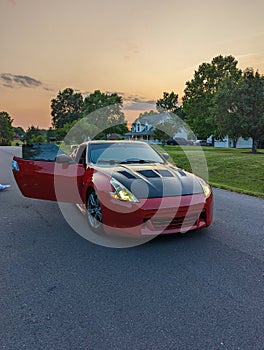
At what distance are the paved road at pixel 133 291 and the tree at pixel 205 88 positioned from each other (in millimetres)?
35740

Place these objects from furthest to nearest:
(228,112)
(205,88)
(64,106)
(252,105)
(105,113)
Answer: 1. (64,106)
2. (105,113)
3. (205,88)
4. (228,112)
5. (252,105)

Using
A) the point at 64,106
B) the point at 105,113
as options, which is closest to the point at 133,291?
the point at 105,113

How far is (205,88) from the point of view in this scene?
129 ft

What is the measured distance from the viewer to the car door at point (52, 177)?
183 inches

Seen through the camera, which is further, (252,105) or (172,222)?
(252,105)

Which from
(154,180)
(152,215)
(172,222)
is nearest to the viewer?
(152,215)

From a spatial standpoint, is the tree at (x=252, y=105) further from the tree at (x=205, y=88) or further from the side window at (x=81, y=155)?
the side window at (x=81, y=155)

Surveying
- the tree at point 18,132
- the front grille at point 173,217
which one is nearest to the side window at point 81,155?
the front grille at point 173,217

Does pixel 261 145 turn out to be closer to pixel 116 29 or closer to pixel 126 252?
pixel 116 29

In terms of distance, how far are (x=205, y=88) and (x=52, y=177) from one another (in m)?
38.7

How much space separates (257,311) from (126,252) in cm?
167

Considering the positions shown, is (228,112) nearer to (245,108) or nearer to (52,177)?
(245,108)

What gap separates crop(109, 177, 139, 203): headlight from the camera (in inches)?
141

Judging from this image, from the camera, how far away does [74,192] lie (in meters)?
4.68
